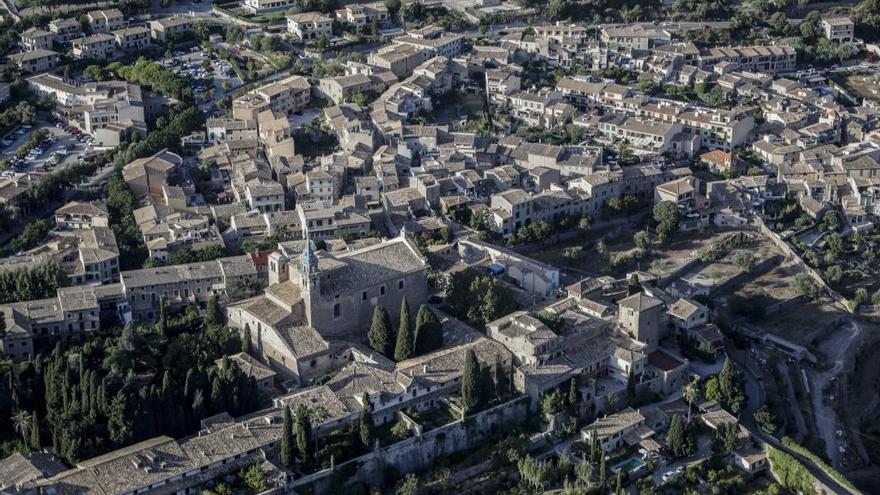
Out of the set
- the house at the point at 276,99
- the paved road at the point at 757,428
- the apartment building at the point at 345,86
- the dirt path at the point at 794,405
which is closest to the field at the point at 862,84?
the apartment building at the point at 345,86

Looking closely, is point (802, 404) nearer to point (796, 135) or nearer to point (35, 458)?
point (796, 135)

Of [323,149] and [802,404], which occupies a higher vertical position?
[323,149]

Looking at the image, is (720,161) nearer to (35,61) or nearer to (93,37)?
(93,37)

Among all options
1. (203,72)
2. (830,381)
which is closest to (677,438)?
(830,381)

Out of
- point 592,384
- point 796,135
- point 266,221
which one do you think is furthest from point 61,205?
point 796,135

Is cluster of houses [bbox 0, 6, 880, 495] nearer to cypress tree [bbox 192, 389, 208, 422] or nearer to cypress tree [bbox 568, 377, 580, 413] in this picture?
cypress tree [bbox 568, 377, 580, 413]

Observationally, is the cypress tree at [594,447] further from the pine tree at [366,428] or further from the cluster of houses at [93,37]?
the cluster of houses at [93,37]

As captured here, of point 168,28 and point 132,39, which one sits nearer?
point 132,39
